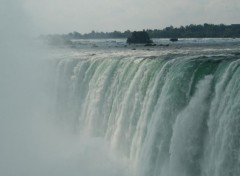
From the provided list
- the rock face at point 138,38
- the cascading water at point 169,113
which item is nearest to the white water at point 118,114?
the cascading water at point 169,113

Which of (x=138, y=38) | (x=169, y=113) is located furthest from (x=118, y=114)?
(x=138, y=38)

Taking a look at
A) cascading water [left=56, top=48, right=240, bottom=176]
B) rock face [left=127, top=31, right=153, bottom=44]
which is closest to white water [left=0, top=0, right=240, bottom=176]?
cascading water [left=56, top=48, right=240, bottom=176]

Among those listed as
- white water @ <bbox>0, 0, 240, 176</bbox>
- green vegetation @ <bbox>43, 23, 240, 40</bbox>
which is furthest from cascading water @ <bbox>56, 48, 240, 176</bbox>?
green vegetation @ <bbox>43, 23, 240, 40</bbox>

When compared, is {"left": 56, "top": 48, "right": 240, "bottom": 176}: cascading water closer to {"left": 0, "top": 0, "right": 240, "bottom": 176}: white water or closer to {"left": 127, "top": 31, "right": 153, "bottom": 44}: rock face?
{"left": 0, "top": 0, "right": 240, "bottom": 176}: white water

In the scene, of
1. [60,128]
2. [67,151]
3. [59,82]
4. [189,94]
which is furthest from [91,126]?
[189,94]

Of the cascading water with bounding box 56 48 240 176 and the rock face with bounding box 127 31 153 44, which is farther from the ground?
the cascading water with bounding box 56 48 240 176

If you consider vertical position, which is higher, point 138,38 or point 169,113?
point 169,113

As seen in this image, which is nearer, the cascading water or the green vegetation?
the cascading water

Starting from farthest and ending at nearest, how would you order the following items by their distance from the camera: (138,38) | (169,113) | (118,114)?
(138,38) < (118,114) < (169,113)

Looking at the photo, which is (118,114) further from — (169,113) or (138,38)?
(138,38)
